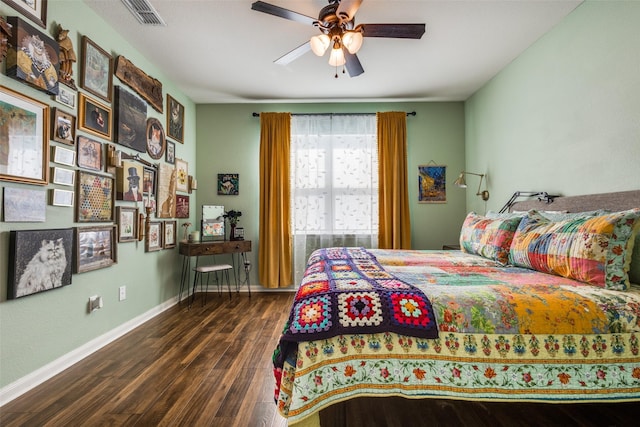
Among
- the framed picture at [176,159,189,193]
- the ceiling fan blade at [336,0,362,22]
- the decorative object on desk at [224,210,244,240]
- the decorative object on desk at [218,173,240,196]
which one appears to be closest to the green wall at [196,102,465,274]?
the decorative object on desk at [218,173,240,196]

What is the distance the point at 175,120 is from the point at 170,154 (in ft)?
1.52

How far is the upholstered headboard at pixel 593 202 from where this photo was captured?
6.16 ft

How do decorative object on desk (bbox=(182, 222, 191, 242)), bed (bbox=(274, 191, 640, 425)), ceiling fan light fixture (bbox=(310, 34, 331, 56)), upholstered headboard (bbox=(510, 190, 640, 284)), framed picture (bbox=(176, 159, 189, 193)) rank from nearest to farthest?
bed (bbox=(274, 191, 640, 425)), upholstered headboard (bbox=(510, 190, 640, 284)), ceiling fan light fixture (bbox=(310, 34, 331, 56)), framed picture (bbox=(176, 159, 189, 193)), decorative object on desk (bbox=(182, 222, 191, 242))

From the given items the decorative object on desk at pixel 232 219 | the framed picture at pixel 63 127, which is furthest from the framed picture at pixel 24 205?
the decorative object on desk at pixel 232 219

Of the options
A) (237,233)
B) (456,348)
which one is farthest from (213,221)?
(456,348)

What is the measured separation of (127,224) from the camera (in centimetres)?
278

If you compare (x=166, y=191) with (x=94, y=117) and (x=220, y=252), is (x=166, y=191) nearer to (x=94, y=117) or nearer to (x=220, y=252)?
(x=220, y=252)

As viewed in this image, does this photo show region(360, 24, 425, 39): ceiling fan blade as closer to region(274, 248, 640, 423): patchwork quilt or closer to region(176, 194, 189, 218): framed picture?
region(274, 248, 640, 423): patchwork quilt

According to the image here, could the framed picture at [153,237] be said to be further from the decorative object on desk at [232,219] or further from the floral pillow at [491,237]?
the floral pillow at [491,237]

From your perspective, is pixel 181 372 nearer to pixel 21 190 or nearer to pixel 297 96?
pixel 21 190

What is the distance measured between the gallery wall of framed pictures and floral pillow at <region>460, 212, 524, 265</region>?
3.12 m

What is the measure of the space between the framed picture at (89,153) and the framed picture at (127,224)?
1.43 ft

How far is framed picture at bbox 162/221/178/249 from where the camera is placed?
3.41 meters

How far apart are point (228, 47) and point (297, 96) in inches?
51.5
